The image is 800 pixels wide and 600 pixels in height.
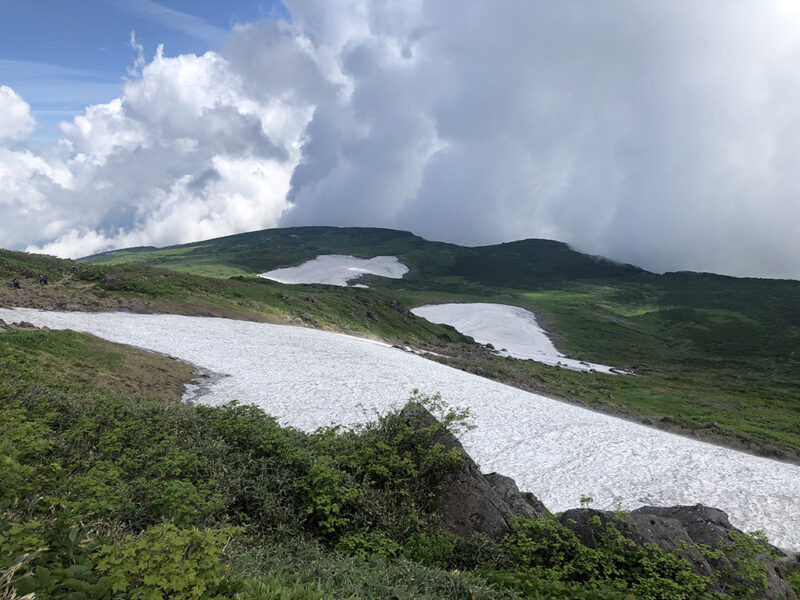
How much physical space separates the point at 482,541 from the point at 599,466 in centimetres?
1339

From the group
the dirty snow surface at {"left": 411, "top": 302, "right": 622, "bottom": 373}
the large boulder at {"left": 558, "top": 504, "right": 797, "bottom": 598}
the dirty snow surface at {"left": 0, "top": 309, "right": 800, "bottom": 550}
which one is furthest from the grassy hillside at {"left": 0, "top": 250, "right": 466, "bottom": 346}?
the large boulder at {"left": 558, "top": 504, "right": 797, "bottom": 598}

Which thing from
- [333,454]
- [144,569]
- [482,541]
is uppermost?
[144,569]

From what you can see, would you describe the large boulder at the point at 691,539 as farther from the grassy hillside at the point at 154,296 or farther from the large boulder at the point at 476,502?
the grassy hillside at the point at 154,296

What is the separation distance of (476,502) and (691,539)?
18.6 feet

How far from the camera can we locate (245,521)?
29.5 ft

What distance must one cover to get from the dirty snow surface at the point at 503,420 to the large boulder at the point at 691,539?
603 centimetres

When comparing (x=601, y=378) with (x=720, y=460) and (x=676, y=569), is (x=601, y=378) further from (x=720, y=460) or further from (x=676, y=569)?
(x=676, y=569)

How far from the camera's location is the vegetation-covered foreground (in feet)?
16.3

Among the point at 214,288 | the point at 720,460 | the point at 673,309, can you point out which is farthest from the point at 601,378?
the point at 673,309

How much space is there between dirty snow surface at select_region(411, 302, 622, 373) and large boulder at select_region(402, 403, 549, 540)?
72785 millimetres

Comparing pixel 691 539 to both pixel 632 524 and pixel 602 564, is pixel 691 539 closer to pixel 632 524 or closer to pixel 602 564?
pixel 632 524

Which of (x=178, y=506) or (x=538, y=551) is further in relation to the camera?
(x=538, y=551)

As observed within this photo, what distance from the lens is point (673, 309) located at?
18325 centimetres

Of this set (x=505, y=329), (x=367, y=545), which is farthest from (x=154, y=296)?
(x=505, y=329)
